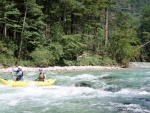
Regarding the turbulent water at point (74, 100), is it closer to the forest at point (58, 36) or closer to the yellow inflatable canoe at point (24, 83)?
the yellow inflatable canoe at point (24, 83)

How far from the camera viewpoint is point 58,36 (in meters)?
34.4

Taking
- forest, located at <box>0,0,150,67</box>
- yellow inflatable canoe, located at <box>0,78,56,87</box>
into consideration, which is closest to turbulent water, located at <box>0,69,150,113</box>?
yellow inflatable canoe, located at <box>0,78,56,87</box>

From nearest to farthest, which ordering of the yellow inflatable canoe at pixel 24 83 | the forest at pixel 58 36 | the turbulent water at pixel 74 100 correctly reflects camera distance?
the turbulent water at pixel 74 100 < the yellow inflatable canoe at pixel 24 83 < the forest at pixel 58 36

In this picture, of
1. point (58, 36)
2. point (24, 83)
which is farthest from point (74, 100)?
point (58, 36)

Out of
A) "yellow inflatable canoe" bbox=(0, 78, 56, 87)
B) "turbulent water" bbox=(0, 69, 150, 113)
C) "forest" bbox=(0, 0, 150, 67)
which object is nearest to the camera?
"turbulent water" bbox=(0, 69, 150, 113)

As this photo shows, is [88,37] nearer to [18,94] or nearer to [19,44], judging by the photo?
[19,44]

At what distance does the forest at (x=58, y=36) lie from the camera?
31.0 metres

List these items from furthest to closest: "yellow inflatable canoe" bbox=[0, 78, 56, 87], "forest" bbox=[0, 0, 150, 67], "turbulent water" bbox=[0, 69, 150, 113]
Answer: "forest" bbox=[0, 0, 150, 67] < "yellow inflatable canoe" bbox=[0, 78, 56, 87] < "turbulent water" bbox=[0, 69, 150, 113]

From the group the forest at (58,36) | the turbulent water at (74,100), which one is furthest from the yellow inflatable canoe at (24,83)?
the forest at (58,36)

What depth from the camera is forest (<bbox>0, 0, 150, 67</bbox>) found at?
3095cm

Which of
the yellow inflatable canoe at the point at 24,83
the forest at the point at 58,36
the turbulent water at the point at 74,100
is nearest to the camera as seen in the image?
the turbulent water at the point at 74,100

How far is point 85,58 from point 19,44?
26.4 ft

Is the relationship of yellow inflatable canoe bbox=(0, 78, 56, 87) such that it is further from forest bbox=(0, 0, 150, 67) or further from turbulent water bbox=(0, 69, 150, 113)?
forest bbox=(0, 0, 150, 67)

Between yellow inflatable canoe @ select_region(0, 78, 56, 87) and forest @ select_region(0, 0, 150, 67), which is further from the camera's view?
forest @ select_region(0, 0, 150, 67)
